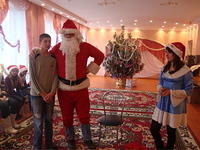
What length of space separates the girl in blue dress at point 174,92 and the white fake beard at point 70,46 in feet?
3.60

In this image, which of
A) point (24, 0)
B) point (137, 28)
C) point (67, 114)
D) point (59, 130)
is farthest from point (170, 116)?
point (137, 28)

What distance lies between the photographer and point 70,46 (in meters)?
2.34

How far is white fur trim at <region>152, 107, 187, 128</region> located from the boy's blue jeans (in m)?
1.32

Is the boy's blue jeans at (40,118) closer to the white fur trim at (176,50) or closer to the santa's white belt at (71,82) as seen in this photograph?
the santa's white belt at (71,82)

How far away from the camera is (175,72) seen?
82.6 inches

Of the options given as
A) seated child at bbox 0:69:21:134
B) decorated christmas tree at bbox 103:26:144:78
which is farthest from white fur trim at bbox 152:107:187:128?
decorated christmas tree at bbox 103:26:144:78

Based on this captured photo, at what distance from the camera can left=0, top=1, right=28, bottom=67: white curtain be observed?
14.8ft

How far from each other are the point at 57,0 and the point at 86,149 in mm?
4125

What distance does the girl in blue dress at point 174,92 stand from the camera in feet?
6.78

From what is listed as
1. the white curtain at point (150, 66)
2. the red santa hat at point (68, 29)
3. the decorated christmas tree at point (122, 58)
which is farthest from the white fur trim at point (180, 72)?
the white curtain at point (150, 66)

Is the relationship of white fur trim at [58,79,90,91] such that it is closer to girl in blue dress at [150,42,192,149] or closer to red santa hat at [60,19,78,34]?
red santa hat at [60,19,78,34]

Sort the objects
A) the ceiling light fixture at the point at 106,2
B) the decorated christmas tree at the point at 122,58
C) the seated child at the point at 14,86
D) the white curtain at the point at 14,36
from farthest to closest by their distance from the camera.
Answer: the decorated christmas tree at the point at 122,58 → the ceiling light fixture at the point at 106,2 → the white curtain at the point at 14,36 → the seated child at the point at 14,86

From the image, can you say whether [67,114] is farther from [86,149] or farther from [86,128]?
[86,149]

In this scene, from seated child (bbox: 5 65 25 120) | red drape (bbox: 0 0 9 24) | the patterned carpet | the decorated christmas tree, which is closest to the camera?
the patterned carpet
